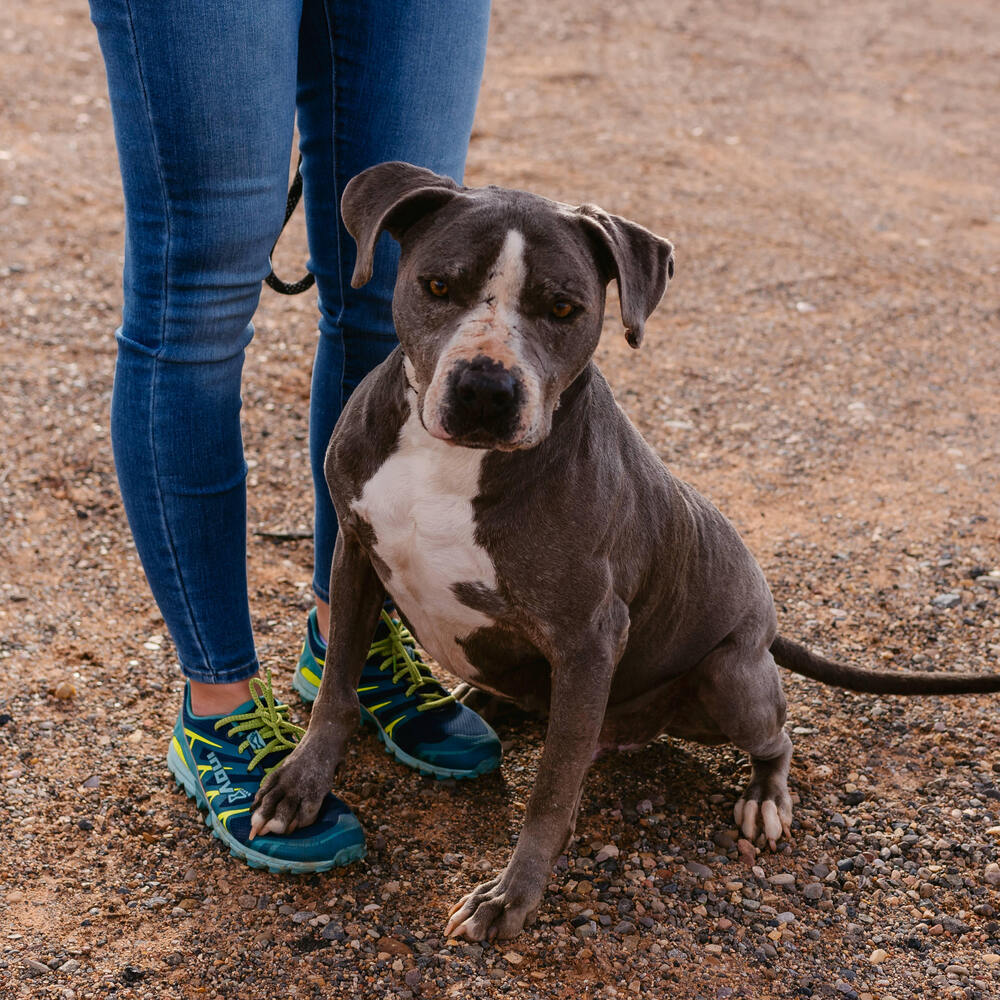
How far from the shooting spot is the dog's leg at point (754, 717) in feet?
9.33

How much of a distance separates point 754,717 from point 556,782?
0.57m

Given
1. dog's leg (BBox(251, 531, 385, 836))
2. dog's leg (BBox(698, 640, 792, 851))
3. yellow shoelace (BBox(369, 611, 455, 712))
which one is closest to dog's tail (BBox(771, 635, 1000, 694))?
dog's leg (BBox(698, 640, 792, 851))

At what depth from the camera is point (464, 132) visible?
2.88 m

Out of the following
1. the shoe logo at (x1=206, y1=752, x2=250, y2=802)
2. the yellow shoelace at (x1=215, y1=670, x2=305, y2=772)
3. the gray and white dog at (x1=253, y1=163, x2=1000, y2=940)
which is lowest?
the shoe logo at (x1=206, y1=752, x2=250, y2=802)

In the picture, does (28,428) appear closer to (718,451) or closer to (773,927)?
(718,451)

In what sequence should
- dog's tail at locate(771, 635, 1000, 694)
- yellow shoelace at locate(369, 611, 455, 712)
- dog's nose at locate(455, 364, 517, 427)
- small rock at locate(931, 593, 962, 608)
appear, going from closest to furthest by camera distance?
1. dog's nose at locate(455, 364, 517, 427)
2. dog's tail at locate(771, 635, 1000, 694)
3. yellow shoelace at locate(369, 611, 455, 712)
4. small rock at locate(931, 593, 962, 608)

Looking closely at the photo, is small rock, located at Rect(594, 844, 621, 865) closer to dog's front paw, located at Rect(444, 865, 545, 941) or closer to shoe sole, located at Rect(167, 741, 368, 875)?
dog's front paw, located at Rect(444, 865, 545, 941)

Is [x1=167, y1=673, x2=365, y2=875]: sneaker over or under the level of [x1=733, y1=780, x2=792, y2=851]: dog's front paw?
under

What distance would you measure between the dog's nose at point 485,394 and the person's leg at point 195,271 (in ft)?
2.08

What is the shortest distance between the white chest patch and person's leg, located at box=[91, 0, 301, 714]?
0.42 meters

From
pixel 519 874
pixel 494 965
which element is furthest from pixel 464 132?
pixel 494 965

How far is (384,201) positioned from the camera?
2398 millimetres

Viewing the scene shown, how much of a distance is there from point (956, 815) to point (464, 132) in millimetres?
2119

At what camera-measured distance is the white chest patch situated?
247 cm
